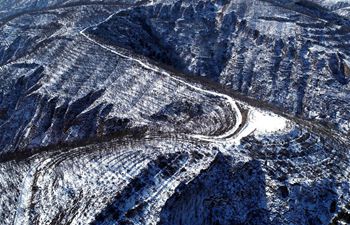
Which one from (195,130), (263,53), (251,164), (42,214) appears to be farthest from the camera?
(263,53)

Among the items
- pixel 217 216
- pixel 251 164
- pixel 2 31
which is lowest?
pixel 2 31

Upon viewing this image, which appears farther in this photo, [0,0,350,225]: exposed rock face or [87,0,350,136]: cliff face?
[87,0,350,136]: cliff face

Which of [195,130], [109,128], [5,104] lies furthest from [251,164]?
[5,104]

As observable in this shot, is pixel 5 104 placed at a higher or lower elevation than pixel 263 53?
lower

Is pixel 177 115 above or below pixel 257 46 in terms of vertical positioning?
below

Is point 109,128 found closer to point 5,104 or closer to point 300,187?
point 5,104

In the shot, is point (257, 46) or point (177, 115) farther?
point (257, 46)

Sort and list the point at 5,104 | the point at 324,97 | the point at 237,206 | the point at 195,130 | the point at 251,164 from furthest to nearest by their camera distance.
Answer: the point at 324,97 < the point at 5,104 < the point at 195,130 < the point at 251,164 < the point at 237,206

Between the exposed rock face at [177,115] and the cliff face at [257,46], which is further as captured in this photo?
the cliff face at [257,46]
